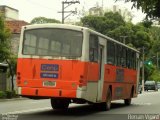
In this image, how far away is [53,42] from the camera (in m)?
19.7

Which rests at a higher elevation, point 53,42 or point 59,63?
point 53,42

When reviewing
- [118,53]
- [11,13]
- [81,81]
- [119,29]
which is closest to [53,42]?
[81,81]

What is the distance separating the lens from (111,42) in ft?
76.5

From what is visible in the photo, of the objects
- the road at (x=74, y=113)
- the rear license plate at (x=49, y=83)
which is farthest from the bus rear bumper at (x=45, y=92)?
the road at (x=74, y=113)

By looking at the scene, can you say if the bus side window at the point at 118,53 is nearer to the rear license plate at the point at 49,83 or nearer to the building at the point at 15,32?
the rear license plate at the point at 49,83

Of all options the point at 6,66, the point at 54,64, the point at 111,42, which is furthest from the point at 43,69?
the point at 6,66

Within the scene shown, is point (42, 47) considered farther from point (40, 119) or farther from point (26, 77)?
point (40, 119)

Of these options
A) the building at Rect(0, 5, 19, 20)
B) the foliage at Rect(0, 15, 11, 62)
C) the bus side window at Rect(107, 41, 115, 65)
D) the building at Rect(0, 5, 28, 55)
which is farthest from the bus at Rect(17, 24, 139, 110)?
the building at Rect(0, 5, 19, 20)

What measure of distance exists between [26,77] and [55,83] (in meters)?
1.23

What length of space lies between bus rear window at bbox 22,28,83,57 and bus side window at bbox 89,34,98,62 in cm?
69

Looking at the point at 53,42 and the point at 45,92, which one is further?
the point at 53,42

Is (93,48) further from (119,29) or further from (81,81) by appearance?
(119,29)

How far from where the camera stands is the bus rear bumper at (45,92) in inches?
742

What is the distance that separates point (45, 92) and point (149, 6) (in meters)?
7.34
